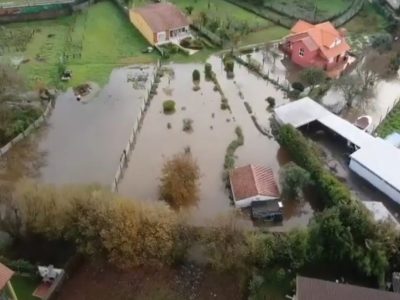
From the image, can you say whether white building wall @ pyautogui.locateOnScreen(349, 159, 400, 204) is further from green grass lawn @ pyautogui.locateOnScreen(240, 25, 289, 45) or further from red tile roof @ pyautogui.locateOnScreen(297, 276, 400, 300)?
green grass lawn @ pyautogui.locateOnScreen(240, 25, 289, 45)

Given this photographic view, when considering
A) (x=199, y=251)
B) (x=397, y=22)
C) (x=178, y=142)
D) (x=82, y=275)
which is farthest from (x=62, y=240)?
(x=397, y=22)

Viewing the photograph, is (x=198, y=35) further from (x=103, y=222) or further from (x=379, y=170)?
(x=103, y=222)

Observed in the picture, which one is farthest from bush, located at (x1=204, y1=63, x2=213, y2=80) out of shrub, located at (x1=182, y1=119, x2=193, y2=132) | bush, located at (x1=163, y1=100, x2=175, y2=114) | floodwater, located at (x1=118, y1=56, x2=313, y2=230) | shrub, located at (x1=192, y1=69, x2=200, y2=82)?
shrub, located at (x1=182, y1=119, x2=193, y2=132)

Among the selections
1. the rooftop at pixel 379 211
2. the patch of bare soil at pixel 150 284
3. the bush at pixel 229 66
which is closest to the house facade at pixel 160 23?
the bush at pixel 229 66

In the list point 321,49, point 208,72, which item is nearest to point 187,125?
point 208,72

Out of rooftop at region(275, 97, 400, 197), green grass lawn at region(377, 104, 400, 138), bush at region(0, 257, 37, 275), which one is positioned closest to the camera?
bush at region(0, 257, 37, 275)

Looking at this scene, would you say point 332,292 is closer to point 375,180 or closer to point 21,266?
point 375,180
